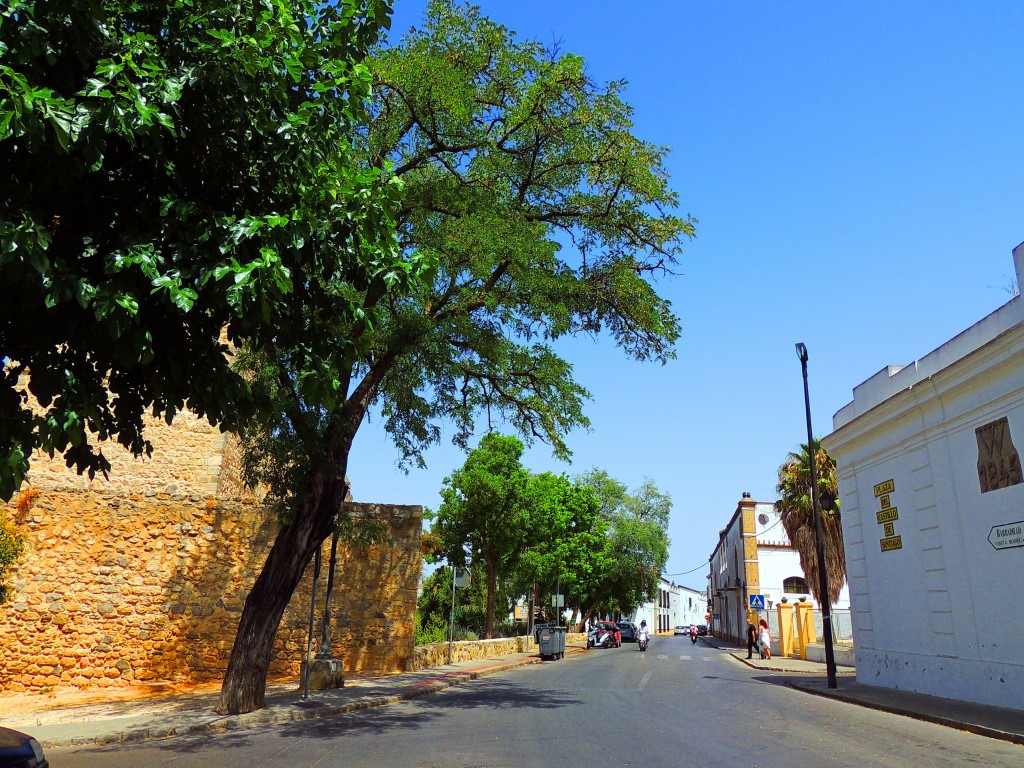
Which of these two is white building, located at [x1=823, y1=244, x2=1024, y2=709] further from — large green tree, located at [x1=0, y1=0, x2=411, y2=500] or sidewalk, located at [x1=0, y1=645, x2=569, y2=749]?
large green tree, located at [x1=0, y1=0, x2=411, y2=500]

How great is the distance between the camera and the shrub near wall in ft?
50.4

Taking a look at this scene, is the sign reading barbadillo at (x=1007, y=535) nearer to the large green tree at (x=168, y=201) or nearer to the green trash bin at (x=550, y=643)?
the large green tree at (x=168, y=201)

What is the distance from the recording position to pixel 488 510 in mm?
30844

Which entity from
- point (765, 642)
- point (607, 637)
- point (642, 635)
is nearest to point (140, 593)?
point (765, 642)

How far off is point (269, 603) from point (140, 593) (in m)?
6.23

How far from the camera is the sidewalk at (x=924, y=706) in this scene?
10219mm

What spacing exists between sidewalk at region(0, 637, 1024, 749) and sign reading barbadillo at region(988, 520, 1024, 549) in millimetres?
2717

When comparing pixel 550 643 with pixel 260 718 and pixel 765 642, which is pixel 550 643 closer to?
pixel 765 642

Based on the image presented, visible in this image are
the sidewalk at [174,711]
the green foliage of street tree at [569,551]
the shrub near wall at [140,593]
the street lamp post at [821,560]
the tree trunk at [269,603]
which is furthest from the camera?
the green foliage of street tree at [569,551]

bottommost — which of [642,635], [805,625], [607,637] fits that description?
[607,637]

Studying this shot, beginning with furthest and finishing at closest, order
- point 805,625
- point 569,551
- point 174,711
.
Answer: point 569,551, point 805,625, point 174,711

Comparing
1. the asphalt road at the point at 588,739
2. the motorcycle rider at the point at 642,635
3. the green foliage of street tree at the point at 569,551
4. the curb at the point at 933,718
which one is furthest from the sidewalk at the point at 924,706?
the motorcycle rider at the point at 642,635

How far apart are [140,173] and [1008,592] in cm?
1444

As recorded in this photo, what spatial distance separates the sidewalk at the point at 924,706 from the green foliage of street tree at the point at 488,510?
1354 cm
